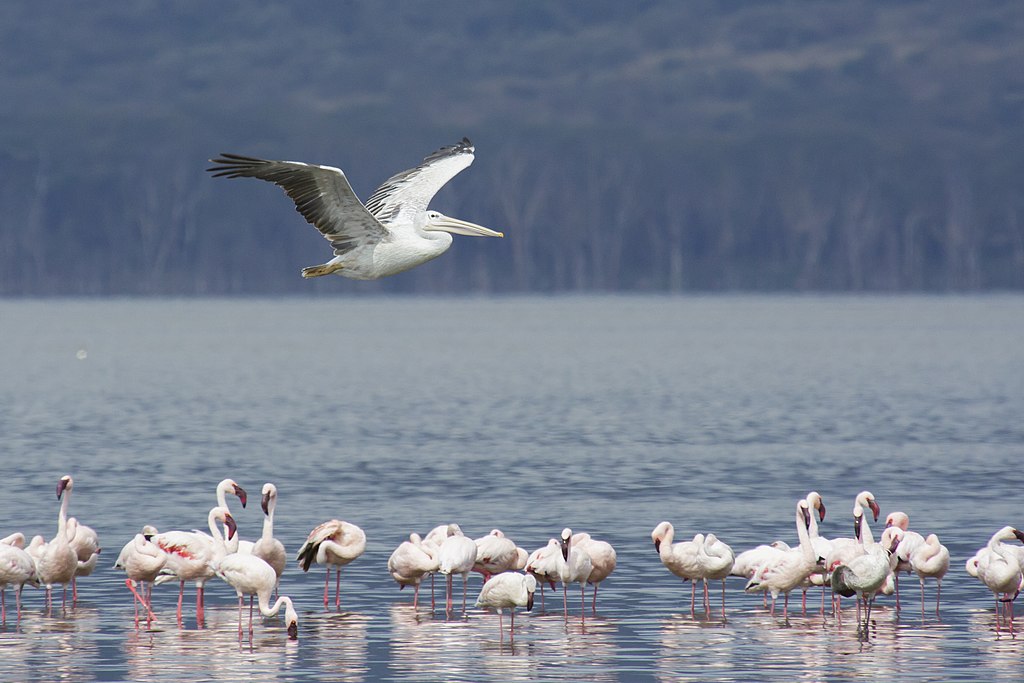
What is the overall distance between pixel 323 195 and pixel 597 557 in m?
4.76

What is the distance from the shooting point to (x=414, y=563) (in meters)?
19.7

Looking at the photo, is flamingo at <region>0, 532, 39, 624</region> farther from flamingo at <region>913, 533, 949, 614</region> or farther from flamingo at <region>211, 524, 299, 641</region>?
flamingo at <region>913, 533, 949, 614</region>

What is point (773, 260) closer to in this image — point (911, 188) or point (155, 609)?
point (911, 188)

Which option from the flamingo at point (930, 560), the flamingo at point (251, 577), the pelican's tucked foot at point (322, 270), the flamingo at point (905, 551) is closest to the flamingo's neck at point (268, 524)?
the flamingo at point (251, 577)

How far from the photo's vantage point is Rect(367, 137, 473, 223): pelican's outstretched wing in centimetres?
2312

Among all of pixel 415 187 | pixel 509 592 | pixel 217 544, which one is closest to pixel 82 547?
pixel 217 544

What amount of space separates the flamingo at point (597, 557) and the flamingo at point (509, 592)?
162 cm

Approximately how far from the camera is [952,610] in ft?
64.5

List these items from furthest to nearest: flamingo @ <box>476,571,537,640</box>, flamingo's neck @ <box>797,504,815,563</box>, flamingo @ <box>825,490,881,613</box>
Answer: flamingo's neck @ <box>797,504,815,563</box> < flamingo @ <box>825,490,881,613</box> < flamingo @ <box>476,571,537,640</box>

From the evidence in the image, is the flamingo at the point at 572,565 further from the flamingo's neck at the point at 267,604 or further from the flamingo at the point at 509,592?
the flamingo's neck at the point at 267,604

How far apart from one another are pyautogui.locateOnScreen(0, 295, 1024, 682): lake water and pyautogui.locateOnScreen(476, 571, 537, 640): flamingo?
1.27 ft

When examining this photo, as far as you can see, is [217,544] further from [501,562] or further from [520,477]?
[520,477]

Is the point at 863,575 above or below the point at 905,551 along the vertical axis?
below

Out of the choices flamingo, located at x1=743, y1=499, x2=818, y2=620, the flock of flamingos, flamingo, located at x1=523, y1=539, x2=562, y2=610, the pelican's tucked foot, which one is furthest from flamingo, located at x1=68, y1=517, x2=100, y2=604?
flamingo, located at x1=743, y1=499, x2=818, y2=620
